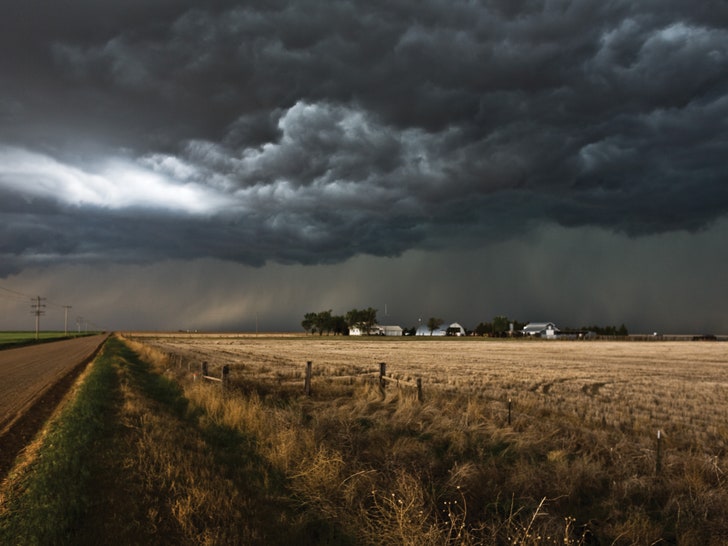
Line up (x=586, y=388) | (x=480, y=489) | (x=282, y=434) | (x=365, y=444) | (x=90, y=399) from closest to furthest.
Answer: (x=480, y=489)
(x=282, y=434)
(x=365, y=444)
(x=90, y=399)
(x=586, y=388)

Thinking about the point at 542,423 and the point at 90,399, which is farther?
the point at 90,399

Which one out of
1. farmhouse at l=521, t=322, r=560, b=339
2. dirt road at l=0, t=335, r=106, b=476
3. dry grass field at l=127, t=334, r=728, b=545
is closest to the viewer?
dry grass field at l=127, t=334, r=728, b=545

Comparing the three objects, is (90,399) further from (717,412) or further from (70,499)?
(717,412)

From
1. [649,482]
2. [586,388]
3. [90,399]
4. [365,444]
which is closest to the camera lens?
[649,482]

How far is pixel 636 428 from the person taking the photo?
15.1 metres

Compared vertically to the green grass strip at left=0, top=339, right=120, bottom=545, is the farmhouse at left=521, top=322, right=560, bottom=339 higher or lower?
lower

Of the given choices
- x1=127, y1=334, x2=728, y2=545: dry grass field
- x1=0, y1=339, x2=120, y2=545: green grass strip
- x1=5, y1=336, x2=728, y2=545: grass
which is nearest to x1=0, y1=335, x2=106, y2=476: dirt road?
x1=0, y1=339, x2=120, y2=545: green grass strip

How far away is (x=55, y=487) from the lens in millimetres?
8453

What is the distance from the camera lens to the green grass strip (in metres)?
6.80

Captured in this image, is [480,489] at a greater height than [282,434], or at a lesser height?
lesser

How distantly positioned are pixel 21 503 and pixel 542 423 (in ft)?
43.0


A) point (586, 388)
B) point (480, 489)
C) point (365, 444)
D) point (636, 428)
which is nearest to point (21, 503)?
point (365, 444)

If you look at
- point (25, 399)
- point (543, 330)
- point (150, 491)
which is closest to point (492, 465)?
point (150, 491)

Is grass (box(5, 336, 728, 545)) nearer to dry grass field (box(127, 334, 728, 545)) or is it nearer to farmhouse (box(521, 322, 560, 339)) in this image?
dry grass field (box(127, 334, 728, 545))
